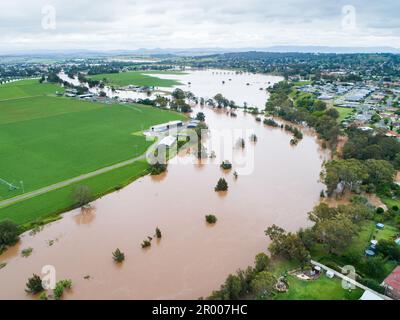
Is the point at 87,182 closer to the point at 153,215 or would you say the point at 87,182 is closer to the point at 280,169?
the point at 153,215

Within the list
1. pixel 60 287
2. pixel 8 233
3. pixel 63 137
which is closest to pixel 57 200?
pixel 8 233

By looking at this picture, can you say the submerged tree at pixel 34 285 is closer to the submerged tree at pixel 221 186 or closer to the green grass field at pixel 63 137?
the green grass field at pixel 63 137

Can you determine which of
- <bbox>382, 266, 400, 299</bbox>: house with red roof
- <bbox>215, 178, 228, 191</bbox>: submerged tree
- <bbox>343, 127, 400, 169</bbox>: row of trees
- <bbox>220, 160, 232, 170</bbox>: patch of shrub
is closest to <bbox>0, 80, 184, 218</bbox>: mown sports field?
<bbox>220, 160, 232, 170</bbox>: patch of shrub

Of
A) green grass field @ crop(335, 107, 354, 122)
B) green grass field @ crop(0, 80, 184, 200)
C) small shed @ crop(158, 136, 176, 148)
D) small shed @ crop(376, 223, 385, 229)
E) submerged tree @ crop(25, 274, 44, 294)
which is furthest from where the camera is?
green grass field @ crop(335, 107, 354, 122)

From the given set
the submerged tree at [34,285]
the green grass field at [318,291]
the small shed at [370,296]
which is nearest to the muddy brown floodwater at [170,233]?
the submerged tree at [34,285]

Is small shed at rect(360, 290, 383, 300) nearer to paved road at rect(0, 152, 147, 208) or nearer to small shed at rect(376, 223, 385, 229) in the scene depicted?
small shed at rect(376, 223, 385, 229)
